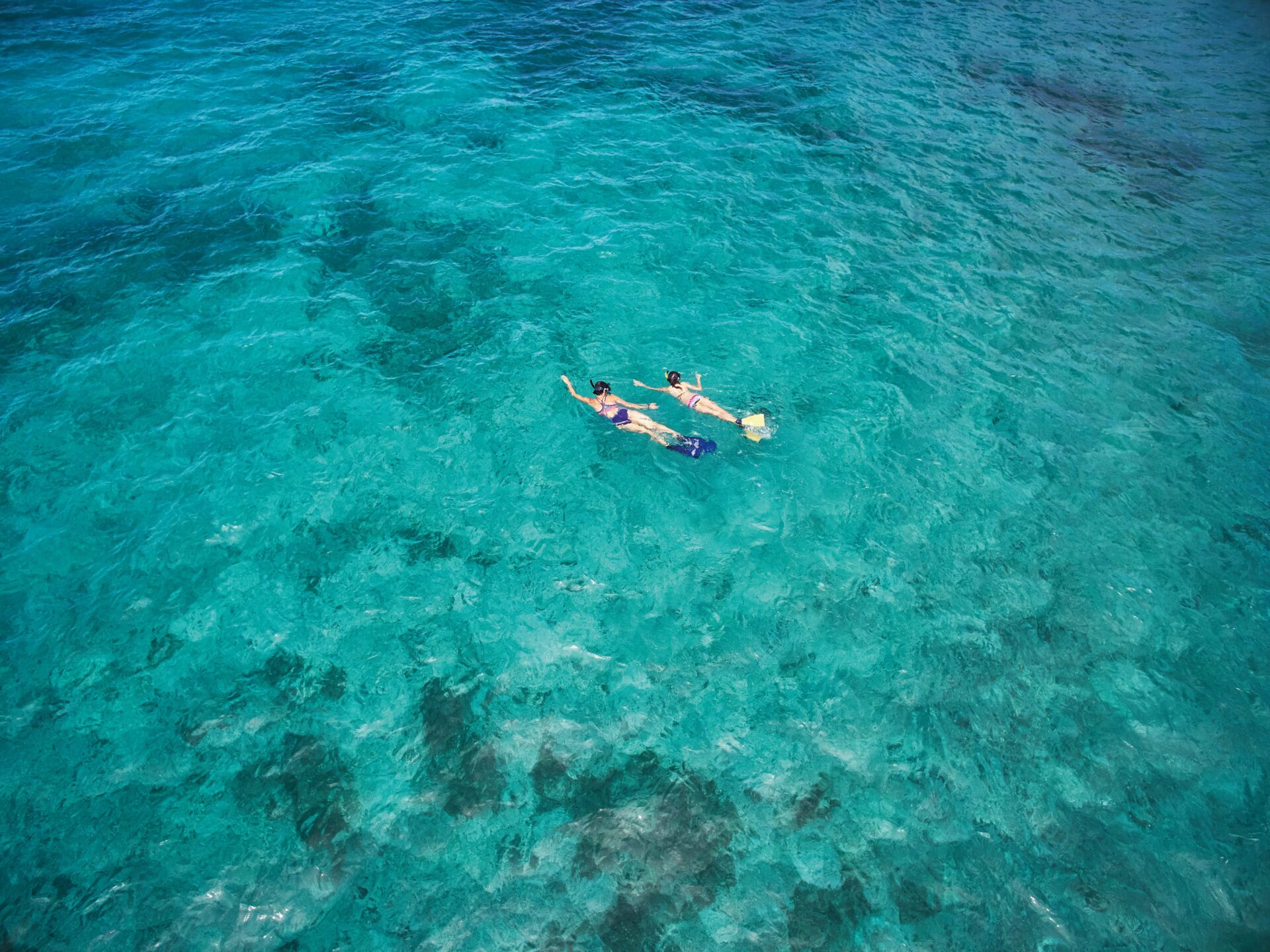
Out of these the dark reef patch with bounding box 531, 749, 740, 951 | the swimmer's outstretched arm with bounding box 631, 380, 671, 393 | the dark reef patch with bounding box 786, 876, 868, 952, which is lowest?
the dark reef patch with bounding box 786, 876, 868, 952

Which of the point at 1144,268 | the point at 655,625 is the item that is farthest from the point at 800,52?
the point at 655,625

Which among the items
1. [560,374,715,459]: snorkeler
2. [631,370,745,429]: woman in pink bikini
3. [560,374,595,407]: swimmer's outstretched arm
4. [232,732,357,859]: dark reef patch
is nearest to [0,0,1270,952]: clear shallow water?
[232,732,357,859]: dark reef patch

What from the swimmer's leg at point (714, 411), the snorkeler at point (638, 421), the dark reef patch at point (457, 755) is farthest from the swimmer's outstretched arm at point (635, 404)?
the dark reef patch at point (457, 755)

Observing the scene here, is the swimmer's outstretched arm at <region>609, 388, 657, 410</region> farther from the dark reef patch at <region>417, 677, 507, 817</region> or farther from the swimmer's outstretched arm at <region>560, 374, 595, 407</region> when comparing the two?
the dark reef patch at <region>417, 677, 507, 817</region>

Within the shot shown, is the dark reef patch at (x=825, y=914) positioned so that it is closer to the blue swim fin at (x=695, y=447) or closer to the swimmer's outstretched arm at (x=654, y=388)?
the blue swim fin at (x=695, y=447)

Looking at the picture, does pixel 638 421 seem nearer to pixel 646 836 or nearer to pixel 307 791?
pixel 646 836
